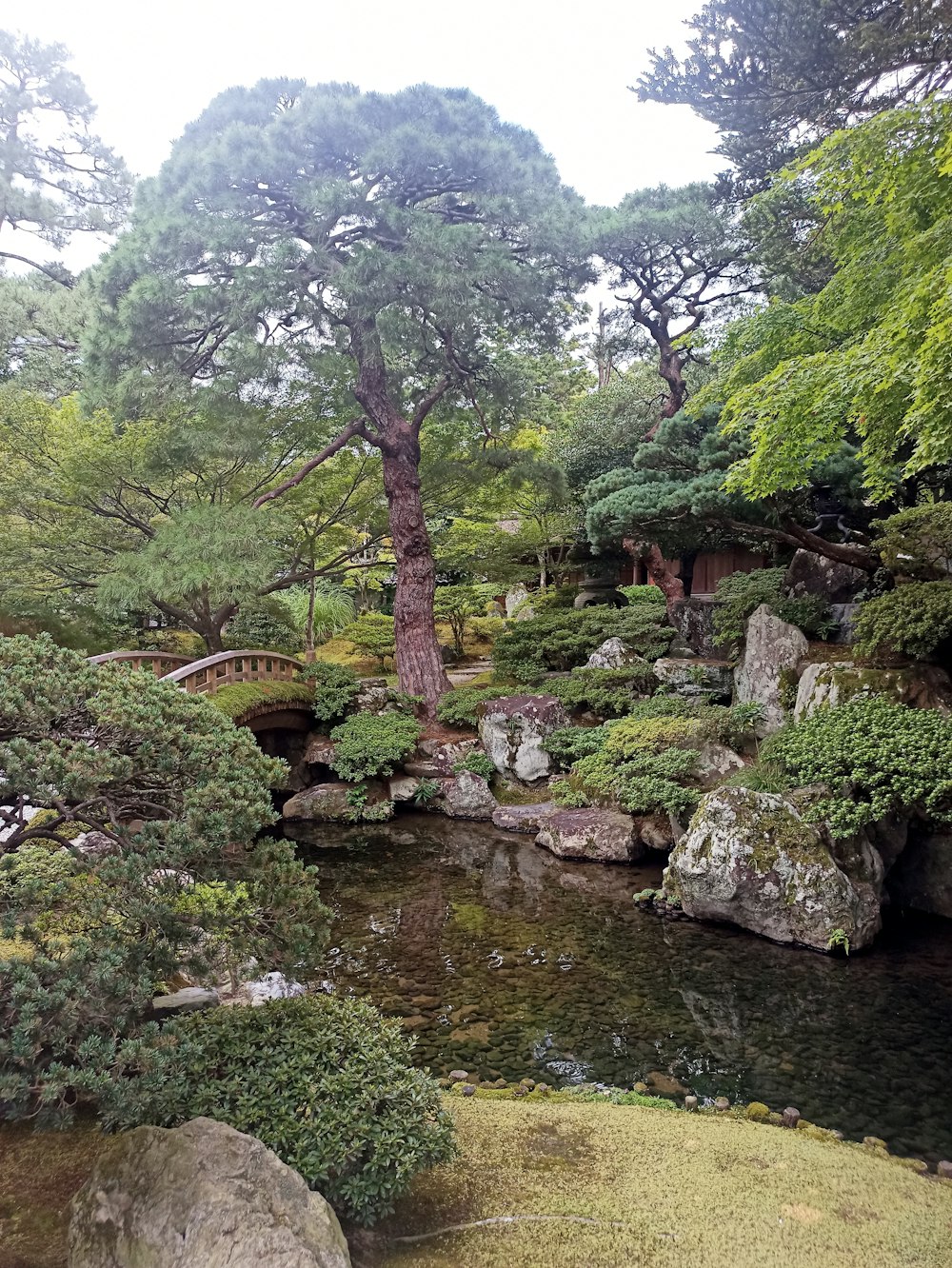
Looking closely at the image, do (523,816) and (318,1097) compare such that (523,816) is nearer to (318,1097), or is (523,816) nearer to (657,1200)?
(657,1200)

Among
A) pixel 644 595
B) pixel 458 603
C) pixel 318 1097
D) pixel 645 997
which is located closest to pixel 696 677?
pixel 644 595

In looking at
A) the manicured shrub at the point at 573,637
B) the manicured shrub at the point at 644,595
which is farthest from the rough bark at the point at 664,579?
the manicured shrub at the point at 644,595

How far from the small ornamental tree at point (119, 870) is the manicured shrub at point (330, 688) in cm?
993

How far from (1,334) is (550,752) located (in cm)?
1656

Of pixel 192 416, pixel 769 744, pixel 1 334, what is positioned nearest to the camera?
pixel 769 744

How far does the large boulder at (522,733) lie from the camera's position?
12133mm

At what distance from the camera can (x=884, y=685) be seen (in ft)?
27.5

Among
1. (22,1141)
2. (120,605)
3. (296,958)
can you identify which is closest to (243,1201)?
(296,958)

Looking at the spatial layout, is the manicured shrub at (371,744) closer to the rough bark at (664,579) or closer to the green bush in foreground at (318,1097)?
the rough bark at (664,579)

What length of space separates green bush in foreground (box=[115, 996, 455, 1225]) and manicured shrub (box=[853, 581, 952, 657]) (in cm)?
748

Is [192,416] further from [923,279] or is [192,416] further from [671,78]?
[923,279]

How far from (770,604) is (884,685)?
12.0ft

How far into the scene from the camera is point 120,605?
11.6 m

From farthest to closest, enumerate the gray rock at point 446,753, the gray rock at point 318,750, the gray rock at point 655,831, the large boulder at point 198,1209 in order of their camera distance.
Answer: the gray rock at point 318,750 → the gray rock at point 446,753 → the gray rock at point 655,831 → the large boulder at point 198,1209
